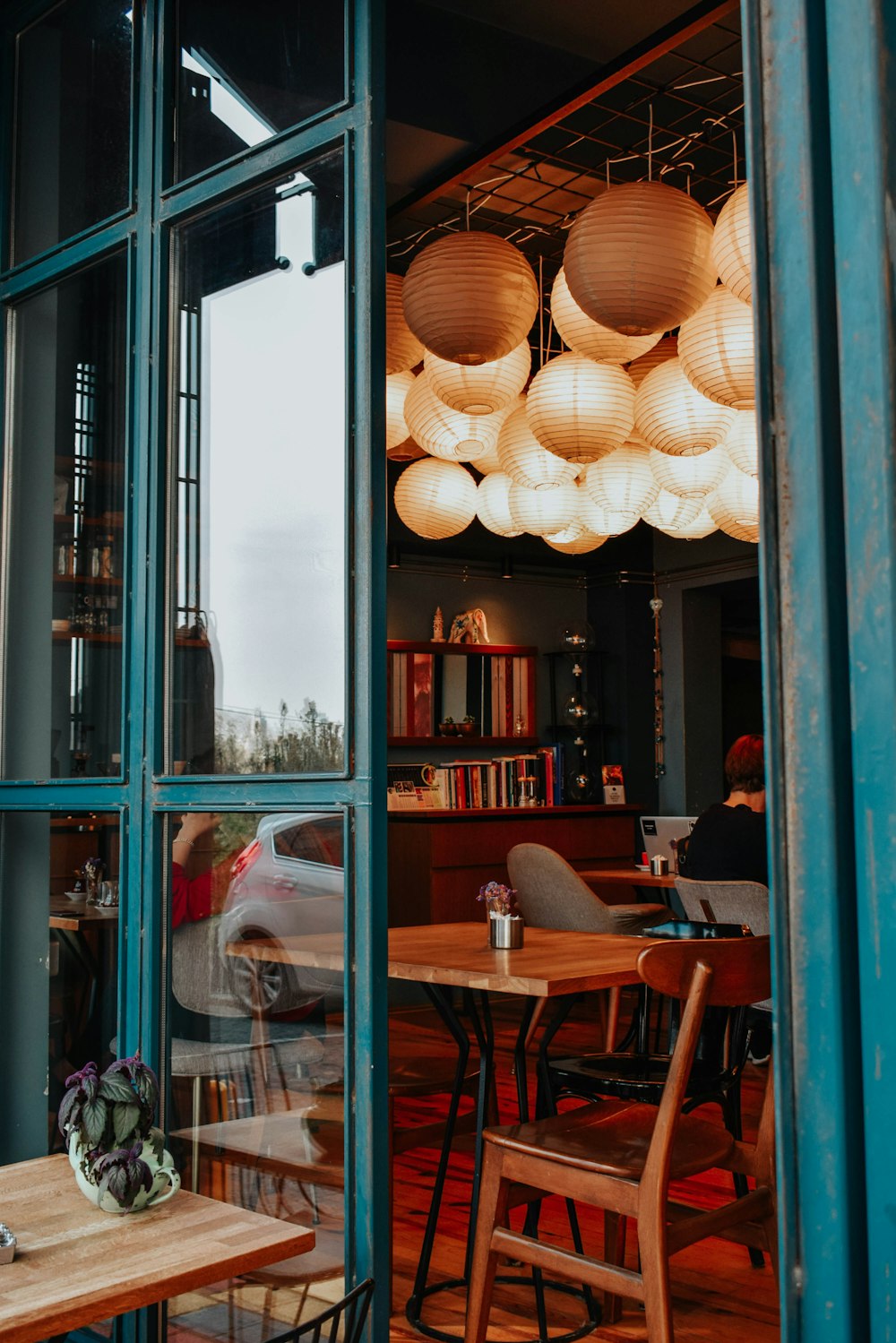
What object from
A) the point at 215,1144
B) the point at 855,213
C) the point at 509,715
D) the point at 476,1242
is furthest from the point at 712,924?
the point at 509,715

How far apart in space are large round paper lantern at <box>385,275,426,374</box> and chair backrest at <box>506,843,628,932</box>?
230 centimetres

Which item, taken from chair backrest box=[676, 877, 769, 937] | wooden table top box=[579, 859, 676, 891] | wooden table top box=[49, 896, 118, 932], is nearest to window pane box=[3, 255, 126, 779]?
wooden table top box=[49, 896, 118, 932]

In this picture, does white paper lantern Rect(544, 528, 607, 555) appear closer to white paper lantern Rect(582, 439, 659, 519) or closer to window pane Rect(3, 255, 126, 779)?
white paper lantern Rect(582, 439, 659, 519)

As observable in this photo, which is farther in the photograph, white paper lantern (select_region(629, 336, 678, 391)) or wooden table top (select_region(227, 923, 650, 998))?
white paper lantern (select_region(629, 336, 678, 391))

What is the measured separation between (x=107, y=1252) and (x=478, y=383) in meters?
2.91

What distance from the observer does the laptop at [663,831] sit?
7.17 meters

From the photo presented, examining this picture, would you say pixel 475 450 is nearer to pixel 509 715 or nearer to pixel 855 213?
pixel 855 213

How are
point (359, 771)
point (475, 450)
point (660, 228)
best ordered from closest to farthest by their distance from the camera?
point (359, 771) → point (660, 228) → point (475, 450)

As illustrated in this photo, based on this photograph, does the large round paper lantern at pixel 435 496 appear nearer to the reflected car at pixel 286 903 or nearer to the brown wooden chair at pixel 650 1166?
the brown wooden chair at pixel 650 1166

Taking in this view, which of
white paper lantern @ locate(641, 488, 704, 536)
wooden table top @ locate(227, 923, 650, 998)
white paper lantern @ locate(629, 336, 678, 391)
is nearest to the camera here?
wooden table top @ locate(227, 923, 650, 998)

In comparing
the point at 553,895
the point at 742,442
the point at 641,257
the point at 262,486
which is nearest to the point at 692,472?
the point at 742,442

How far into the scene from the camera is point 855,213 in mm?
1119

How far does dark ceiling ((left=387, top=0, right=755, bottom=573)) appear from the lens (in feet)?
13.5

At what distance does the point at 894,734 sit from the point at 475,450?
12.0 ft
